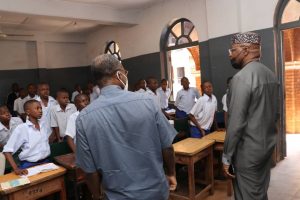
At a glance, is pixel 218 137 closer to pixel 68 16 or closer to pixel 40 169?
pixel 40 169

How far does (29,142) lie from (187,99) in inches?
142

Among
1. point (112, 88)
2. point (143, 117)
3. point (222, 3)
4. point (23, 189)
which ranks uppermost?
point (222, 3)

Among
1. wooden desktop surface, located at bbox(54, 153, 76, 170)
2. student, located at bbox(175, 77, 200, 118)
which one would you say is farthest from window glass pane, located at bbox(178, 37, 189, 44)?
wooden desktop surface, located at bbox(54, 153, 76, 170)

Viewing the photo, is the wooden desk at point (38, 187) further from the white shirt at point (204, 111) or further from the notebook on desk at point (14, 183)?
the white shirt at point (204, 111)

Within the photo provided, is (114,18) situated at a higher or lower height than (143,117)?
higher

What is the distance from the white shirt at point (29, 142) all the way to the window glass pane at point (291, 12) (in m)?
4.06

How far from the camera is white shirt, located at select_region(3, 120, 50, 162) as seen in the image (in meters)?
2.72

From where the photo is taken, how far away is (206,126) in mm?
4043

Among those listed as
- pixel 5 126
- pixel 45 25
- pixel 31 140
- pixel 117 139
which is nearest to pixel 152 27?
pixel 45 25

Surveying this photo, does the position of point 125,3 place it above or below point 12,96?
above

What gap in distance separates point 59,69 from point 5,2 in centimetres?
Answer: 490

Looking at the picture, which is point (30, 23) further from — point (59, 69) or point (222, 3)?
point (222, 3)

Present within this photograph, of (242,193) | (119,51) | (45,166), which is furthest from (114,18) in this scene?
(242,193)

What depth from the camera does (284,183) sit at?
363 cm
